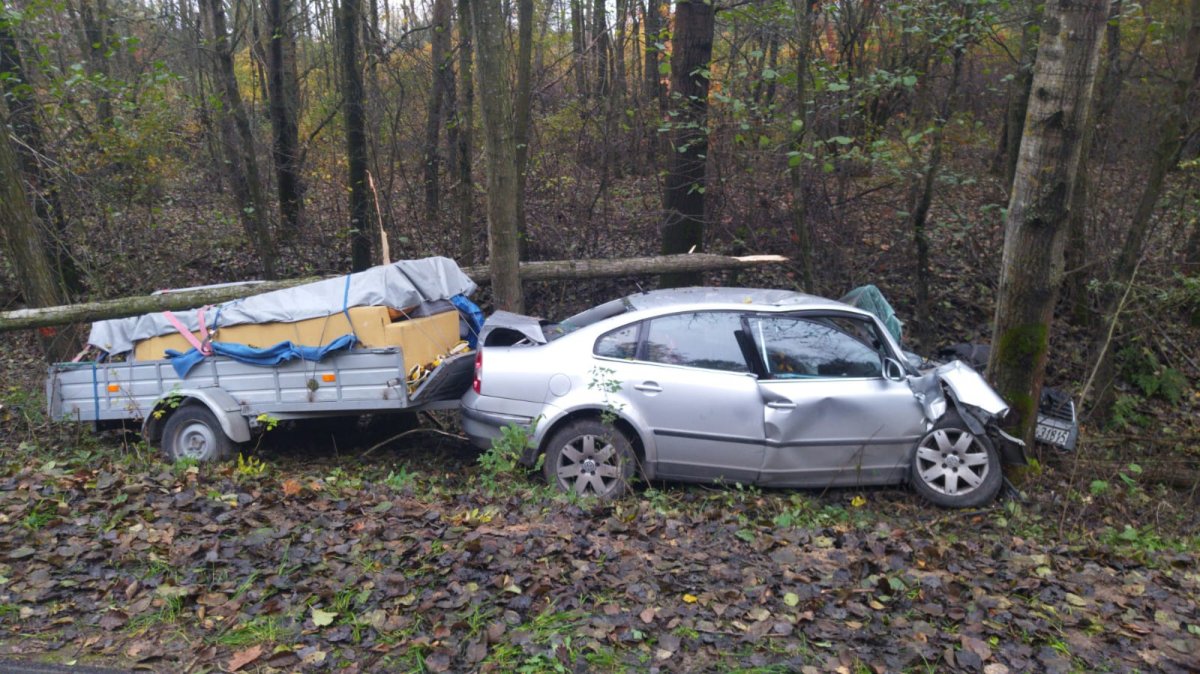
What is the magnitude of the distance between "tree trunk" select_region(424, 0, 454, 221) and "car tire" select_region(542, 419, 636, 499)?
7319 mm

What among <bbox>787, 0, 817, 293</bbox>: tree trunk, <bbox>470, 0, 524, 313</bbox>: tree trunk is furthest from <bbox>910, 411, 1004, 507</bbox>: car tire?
<bbox>470, 0, 524, 313</bbox>: tree trunk

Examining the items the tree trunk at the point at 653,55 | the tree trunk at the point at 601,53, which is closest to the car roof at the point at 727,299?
the tree trunk at the point at 601,53

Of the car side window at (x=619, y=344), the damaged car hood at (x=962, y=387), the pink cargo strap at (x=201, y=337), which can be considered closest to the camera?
the damaged car hood at (x=962, y=387)

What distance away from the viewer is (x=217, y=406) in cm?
723

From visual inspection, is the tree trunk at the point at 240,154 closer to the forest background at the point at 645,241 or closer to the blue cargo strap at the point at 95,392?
the forest background at the point at 645,241

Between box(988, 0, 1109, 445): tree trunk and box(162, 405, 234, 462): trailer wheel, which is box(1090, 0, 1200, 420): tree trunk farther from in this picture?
box(162, 405, 234, 462): trailer wheel

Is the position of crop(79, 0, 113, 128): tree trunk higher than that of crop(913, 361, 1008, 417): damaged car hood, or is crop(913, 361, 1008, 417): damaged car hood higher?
crop(79, 0, 113, 128): tree trunk

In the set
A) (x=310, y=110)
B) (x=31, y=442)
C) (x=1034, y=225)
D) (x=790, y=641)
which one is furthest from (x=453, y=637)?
(x=310, y=110)

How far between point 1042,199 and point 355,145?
961cm

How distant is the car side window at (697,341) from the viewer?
6559 millimetres

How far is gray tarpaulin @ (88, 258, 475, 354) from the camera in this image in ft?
23.6

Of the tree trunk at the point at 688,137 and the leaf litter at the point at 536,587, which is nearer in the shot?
the leaf litter at the point at 536,587

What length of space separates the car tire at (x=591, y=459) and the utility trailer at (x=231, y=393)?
138 cm

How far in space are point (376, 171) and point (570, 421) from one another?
7.72m
